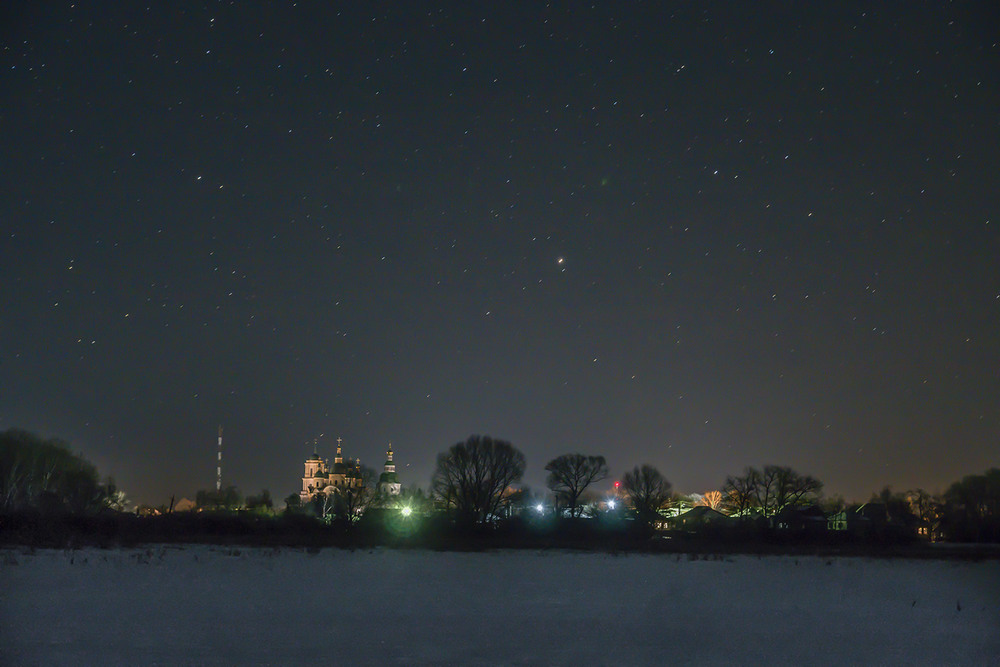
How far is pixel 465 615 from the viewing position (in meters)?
24.5

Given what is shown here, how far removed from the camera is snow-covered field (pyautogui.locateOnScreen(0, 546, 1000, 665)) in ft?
60.5

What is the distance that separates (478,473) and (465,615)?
292 ft

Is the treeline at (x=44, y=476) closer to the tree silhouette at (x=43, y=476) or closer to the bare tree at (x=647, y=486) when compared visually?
the tree silhouette at (x=43, y=476)

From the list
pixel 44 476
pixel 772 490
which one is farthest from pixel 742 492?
pixel 44 476

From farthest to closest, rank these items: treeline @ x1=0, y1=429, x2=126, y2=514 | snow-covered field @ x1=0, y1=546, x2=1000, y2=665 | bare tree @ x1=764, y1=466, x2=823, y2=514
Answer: bare tree @ x1=764, y1=466, x2=823, y2=514
treeline @ x1=0, y1=429, x2=126, y2=514
snow-covered field @ x1=0, y1=546, x2=1000, y2=665

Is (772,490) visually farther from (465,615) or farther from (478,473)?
(465,615)

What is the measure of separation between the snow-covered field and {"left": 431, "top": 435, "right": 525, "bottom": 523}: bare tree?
209ft

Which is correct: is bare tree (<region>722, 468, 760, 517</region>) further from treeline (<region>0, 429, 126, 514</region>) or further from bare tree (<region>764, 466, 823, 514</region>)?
treeline (<region>0, 429, 126, 514</region>)

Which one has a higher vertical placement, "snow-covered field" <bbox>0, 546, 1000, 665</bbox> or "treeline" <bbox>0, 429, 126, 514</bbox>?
"treeline" <bbox>0, 429, 126, 514</bbox>

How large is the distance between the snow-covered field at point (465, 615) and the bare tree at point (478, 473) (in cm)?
6369

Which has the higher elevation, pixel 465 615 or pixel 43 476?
pixel 43 476

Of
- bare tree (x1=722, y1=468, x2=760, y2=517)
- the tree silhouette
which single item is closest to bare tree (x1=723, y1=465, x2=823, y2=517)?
bare tree (x1=722, y1=468, x2=760, y2=517)

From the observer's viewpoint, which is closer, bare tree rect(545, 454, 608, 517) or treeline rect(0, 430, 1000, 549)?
treeline rect(0, 430, 1000, 549)

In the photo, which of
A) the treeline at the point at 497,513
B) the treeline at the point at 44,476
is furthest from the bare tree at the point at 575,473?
the treeline at the point at 44,476
